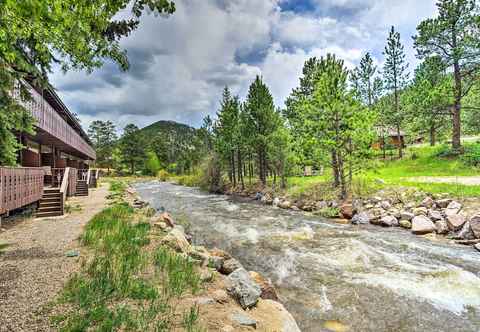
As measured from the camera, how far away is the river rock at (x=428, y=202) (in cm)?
→ 1070

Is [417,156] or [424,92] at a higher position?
[424,92]

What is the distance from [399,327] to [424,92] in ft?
64.1

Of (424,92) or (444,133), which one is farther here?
(444,133)

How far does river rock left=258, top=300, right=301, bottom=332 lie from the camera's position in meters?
3.51

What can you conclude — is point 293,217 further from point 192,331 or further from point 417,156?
point 417,156

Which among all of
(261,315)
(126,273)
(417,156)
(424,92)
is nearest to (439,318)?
(261,315)

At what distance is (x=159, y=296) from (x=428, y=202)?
12.2 meters

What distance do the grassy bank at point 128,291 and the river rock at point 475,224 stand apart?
31.4 ft

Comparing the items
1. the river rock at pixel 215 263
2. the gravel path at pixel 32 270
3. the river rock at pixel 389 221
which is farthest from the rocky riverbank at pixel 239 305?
the river rock at pixel 389 221

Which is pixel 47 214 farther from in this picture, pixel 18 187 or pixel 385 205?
pixel 385 205

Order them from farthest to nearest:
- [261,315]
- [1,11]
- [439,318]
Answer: [439,318]
[261,315]
[1,11]

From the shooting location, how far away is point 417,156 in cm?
2328

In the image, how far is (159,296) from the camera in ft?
12.2

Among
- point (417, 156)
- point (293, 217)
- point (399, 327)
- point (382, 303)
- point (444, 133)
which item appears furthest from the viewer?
point (444, 133)
